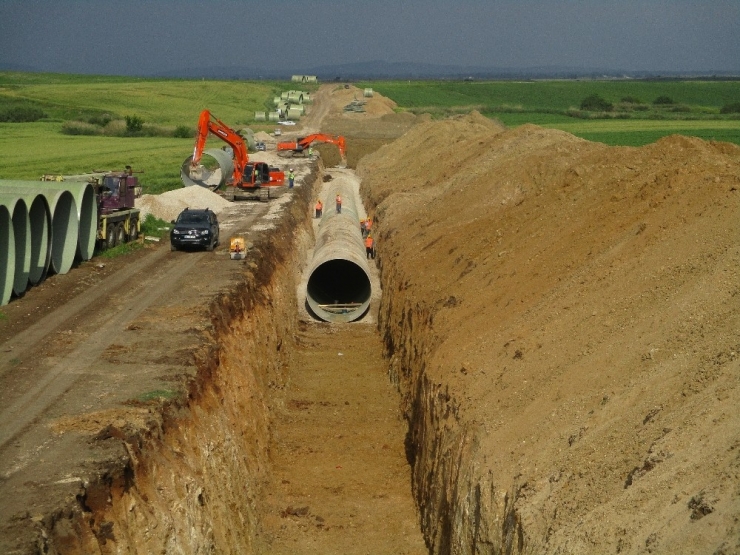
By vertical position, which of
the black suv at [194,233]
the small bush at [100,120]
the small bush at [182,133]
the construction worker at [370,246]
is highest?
the black suv at [194,233]

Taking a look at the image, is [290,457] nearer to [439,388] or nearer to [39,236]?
[439,388]

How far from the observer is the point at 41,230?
26.1m

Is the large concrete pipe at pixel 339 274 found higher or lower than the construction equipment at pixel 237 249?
lower

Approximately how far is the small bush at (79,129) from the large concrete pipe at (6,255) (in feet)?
198

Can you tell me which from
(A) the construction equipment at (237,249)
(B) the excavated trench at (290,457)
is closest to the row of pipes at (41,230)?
(A) the construction equipment at (237,249)

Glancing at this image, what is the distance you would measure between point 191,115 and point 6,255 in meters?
87.8

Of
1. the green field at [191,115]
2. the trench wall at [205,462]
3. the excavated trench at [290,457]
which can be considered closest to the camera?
the trench wall at [205,462]

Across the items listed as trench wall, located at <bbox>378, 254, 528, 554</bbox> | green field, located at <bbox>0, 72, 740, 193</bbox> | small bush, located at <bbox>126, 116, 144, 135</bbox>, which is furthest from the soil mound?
small bush, located at <bbox>126, 116, 144, 135</bbox>

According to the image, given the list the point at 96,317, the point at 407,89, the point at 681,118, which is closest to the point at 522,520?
the point at 96,317

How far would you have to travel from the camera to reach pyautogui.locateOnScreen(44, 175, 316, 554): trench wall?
1188 cm

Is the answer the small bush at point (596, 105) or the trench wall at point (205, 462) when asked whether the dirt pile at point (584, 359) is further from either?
the small bush at point (596, 105)

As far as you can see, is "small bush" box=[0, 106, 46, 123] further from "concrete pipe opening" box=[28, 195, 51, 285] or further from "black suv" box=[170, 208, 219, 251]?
"concrete pipe opening" box=[28, 195, 51, 285]

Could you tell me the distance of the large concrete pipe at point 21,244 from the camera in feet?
80.0

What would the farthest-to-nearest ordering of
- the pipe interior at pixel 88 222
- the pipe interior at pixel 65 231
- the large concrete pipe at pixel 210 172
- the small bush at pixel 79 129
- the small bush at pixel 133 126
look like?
the small bush at pixel 133 126 < the small bush at pixel 79 129 < the large concrete pipe at pixel 210 172 < the pipe interior at pixel 88 222 < the pipe interior at pixel 65 231
